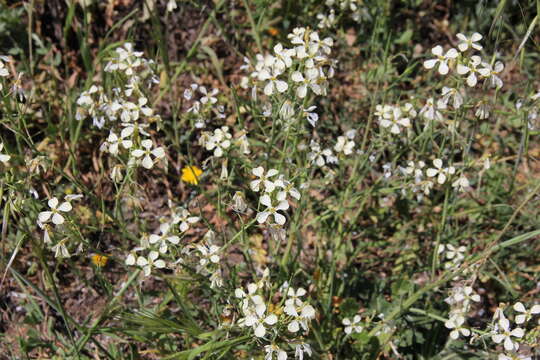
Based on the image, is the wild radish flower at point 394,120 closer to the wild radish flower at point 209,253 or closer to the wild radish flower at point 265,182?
the wild radish flower at point 265,182

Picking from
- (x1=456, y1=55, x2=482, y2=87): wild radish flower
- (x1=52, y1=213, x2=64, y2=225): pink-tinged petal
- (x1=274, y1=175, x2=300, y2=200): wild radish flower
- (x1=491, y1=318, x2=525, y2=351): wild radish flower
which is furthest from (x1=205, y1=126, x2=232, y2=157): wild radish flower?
(x1=491, y1=318, x2=525, y2=351): wild radish flower

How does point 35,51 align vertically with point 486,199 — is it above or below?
above

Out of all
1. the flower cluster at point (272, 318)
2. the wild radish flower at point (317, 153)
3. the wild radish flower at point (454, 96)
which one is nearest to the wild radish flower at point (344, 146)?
the wild radish flower at point (317, 153)

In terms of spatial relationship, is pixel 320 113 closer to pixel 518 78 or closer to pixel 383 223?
pixel 383 223

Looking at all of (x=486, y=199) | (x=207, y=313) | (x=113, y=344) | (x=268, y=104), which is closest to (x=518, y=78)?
(x=486, y=199)

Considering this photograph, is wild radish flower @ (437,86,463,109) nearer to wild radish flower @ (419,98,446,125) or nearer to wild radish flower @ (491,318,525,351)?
wild radish flower @ (419,98,446,125)

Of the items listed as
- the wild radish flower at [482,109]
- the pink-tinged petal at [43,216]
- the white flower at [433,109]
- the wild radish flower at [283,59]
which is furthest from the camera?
the white flower at [433,109]

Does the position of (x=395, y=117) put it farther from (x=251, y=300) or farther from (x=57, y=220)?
(x=57, y=220)

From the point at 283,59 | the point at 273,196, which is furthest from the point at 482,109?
the point at 273,196

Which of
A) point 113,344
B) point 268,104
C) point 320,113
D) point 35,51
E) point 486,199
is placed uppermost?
point 268,104
